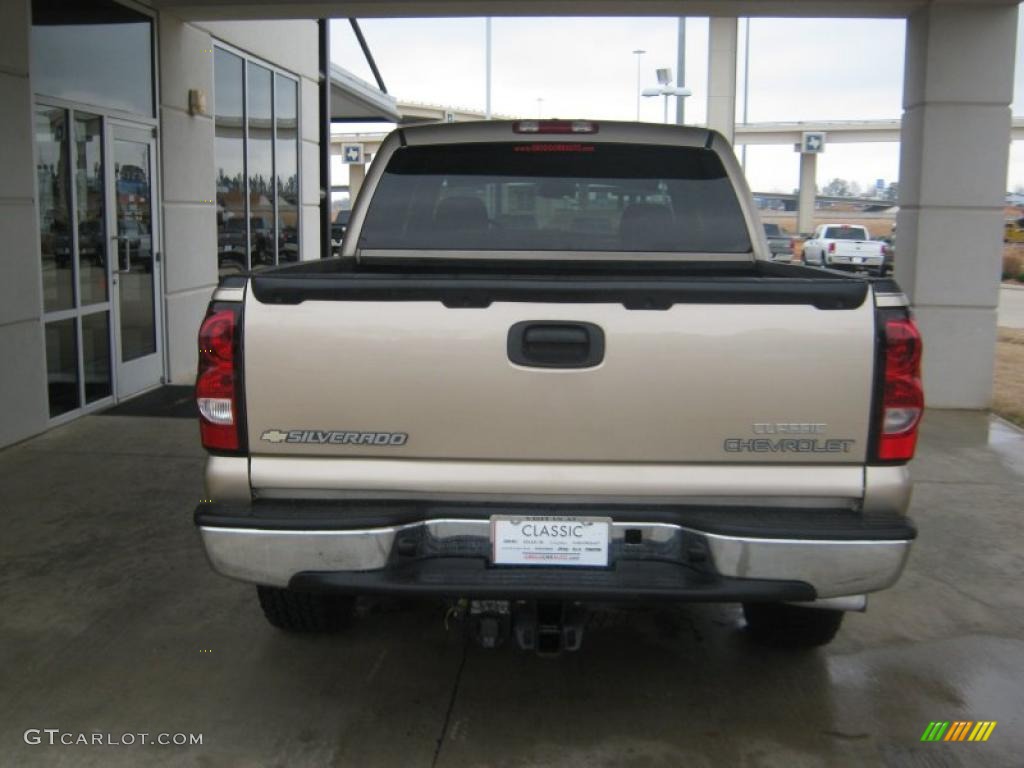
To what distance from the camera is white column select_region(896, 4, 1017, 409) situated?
9.20m

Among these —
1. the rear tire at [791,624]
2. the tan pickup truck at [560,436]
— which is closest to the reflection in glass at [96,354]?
the tan pickup truck at [560,436]

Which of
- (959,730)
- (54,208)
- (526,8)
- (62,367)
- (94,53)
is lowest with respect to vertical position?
(959,730)

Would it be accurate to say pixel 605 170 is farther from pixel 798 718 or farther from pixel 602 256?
pixel 798 718

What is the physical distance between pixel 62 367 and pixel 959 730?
688 cm

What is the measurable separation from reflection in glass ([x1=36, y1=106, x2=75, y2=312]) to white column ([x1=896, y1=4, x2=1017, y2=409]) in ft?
23.3

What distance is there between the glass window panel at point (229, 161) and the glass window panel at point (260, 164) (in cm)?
26

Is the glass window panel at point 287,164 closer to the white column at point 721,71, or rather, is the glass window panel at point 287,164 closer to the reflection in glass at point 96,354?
the reflection in glass at point 96,354

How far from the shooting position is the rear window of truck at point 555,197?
183 inches

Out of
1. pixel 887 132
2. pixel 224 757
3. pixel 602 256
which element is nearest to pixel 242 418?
pixel 224 757

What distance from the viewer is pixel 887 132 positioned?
55.3 m

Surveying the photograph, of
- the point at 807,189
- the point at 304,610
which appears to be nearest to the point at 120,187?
the point at 304,610

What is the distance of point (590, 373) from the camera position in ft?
10.4

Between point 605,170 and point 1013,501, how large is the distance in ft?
12.5

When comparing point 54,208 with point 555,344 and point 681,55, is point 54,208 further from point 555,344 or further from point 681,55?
point 681,55
